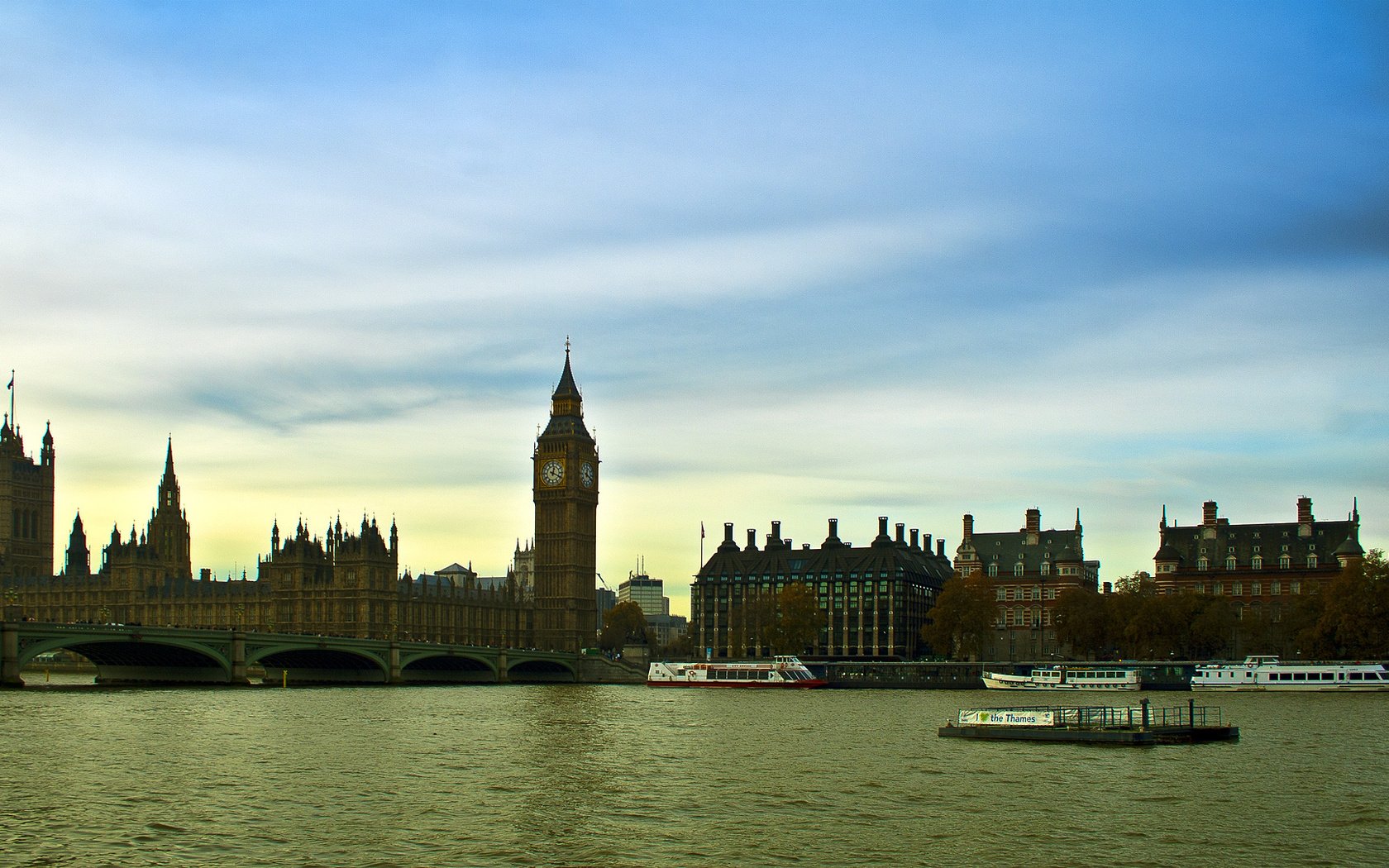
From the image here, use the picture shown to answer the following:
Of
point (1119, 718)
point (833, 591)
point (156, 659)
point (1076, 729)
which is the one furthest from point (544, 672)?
point (1076, 729)

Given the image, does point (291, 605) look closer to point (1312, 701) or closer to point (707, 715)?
point (707, 715)

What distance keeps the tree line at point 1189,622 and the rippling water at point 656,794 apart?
38991 millimetres

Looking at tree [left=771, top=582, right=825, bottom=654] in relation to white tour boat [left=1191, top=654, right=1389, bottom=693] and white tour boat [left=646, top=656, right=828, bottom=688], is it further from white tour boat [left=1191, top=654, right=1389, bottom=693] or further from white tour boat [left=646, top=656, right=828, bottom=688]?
white tour boat [left=1191, top=654, right=1389, bottom=693]

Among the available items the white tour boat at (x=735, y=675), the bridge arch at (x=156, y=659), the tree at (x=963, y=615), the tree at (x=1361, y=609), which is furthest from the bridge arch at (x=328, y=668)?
the tree at (x=1361, y=609)

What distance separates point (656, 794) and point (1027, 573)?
401 feet

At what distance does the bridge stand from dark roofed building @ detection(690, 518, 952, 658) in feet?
97.6

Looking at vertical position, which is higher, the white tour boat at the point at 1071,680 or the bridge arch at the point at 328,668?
Answer: the bridge arch at the point at 328,668

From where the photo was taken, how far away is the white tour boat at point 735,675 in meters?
130

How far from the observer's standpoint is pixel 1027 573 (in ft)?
529

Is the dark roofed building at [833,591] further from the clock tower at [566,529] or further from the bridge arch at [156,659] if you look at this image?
the bridge arch at [156,659]

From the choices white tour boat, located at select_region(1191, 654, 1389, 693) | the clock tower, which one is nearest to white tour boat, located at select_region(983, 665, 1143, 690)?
white tour boat, located at select_region(1191, 654, 1389, 693)

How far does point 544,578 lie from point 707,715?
336 feet

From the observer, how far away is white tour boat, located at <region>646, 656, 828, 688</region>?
12975 centimetres

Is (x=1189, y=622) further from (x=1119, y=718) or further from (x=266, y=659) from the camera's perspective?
(x=266, y=659)
